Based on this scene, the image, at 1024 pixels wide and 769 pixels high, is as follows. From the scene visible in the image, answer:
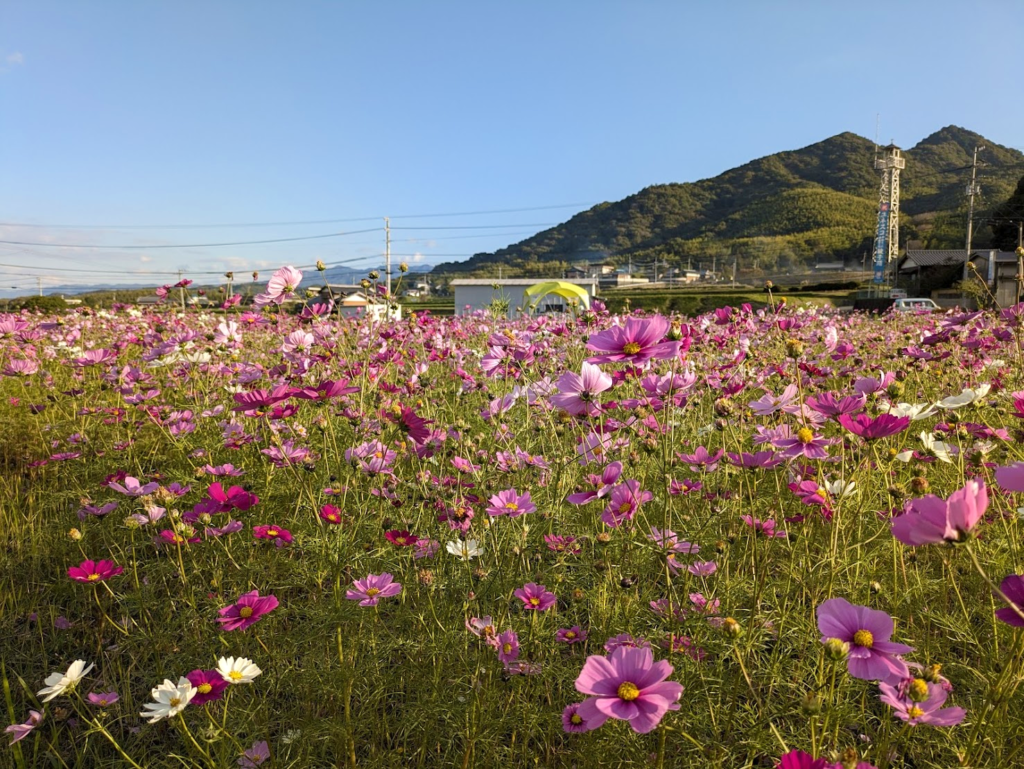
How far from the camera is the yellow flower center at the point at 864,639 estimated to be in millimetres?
712

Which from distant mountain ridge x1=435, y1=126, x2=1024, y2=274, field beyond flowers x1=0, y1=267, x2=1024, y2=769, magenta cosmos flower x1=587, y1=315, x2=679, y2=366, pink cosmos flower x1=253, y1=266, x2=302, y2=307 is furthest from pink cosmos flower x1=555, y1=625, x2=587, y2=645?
distant mountain ridge x1=435, y1=126, x2=1024, y2=274

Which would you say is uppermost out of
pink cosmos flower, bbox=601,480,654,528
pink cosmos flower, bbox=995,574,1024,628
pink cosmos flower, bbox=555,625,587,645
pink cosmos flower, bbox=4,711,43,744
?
pink cosmos flower, bbox=995,574,1024,628

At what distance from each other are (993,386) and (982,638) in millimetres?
1340

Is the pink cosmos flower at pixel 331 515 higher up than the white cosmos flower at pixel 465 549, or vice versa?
the pink cosmos flower at pixel 331 515

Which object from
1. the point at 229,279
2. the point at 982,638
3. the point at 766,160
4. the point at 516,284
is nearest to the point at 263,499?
→ the point at 229,279

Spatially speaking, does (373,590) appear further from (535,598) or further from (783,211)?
(783,211)

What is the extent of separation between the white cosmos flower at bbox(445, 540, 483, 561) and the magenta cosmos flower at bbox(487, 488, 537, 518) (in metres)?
0.07

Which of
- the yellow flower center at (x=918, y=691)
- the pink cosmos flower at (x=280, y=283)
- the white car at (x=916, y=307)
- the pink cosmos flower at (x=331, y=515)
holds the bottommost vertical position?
the yellow flower center at (x=918, y=691)

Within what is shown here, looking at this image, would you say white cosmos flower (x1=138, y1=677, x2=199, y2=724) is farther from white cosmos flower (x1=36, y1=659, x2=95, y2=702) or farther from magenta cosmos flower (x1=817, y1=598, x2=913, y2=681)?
magenta cosmos flower (x1=817, y1=598, x2=913, y2=681)

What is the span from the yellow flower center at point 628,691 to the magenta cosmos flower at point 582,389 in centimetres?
58

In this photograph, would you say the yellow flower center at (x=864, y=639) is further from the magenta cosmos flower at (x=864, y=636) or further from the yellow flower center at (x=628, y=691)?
the yellow flower center at (x=628, y=691)

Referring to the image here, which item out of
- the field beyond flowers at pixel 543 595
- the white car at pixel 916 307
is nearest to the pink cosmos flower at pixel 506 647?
the field beyond flowers at pixel 543 595

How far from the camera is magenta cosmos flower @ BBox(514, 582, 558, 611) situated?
105 centimetres

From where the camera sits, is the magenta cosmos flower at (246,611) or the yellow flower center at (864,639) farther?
the magenta cosmos flower at (246,611)
